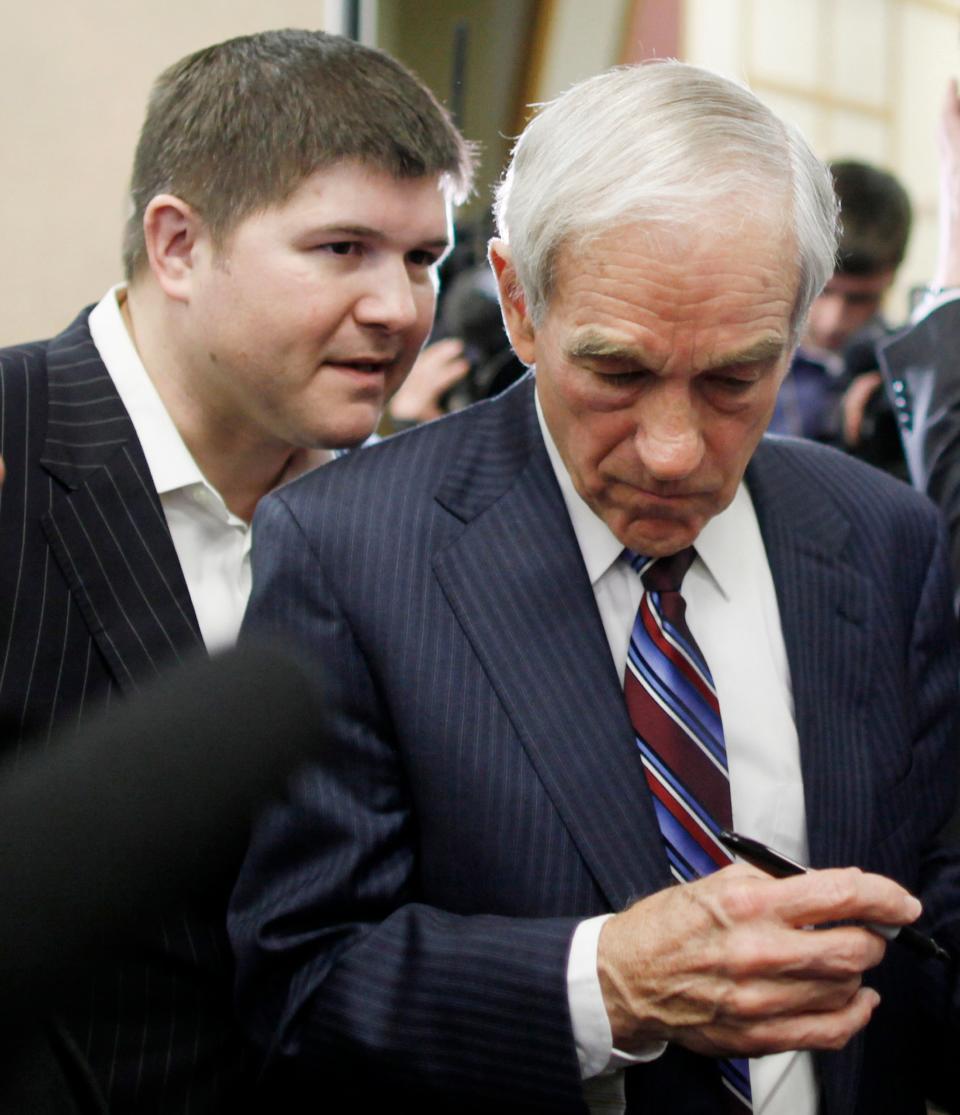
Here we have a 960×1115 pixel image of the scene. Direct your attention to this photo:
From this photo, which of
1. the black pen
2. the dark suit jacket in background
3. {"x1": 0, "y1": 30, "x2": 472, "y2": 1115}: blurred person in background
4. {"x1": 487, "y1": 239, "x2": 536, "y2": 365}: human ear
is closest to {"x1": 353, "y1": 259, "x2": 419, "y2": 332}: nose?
{"x1": 0, "y1": 30, "x2": 472, "y2": 1115}: blurred person in background

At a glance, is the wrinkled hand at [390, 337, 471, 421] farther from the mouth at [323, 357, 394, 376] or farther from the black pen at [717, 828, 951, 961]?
the black pen at [717, 828, 951, 961]

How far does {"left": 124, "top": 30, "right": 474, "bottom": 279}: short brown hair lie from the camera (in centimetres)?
147

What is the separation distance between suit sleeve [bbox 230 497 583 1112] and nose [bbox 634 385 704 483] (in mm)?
330

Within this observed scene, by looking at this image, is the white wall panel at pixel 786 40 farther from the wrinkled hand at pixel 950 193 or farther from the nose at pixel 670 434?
the nose at pixel 670 434

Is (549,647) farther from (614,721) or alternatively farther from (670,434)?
(670,434)

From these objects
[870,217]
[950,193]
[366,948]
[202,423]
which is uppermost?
[950,193]

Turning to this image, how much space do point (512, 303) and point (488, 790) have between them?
49 cm

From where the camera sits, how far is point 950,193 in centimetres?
175

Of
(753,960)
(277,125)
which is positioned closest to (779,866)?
(753,960)

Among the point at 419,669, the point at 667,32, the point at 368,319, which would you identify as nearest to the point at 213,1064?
the point at 419,669

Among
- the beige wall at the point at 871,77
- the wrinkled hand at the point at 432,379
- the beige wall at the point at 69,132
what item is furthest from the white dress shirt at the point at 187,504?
the beige wall at the point at 871,77

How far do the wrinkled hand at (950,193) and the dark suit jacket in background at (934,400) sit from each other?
0.09 m

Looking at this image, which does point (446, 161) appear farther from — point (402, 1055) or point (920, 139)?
point (920, 139)

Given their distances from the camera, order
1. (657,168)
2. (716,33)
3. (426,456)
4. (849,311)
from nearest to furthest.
A: (657,168), (426,456), (849,311), (716,33)
